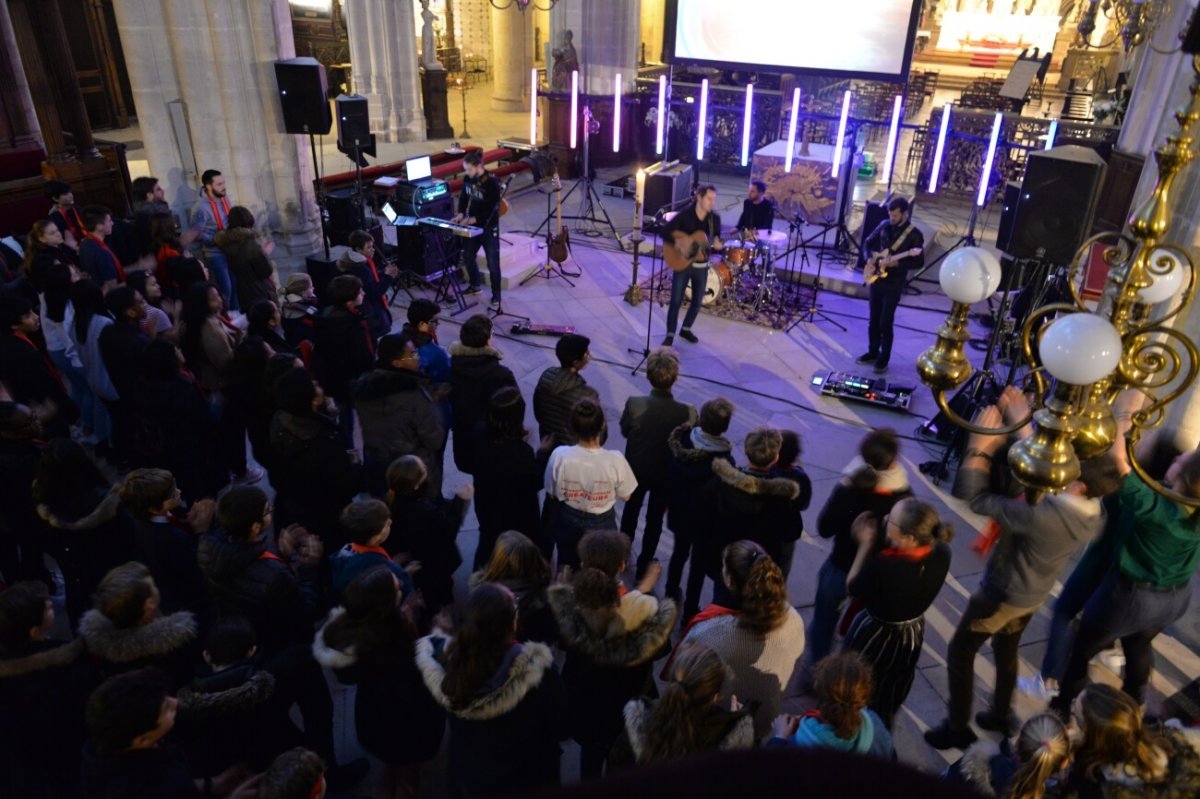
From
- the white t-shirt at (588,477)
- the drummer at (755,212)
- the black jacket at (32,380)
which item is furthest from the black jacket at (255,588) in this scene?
the drummer at (755,212)

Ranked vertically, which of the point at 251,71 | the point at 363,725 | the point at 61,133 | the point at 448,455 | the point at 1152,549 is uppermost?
the point at 251,71

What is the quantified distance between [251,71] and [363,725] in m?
8.06

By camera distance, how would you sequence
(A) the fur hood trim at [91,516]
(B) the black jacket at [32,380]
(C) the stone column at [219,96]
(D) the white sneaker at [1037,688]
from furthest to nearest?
(C) the stone column at [219,96] < (B) the black jacket at [32,380] < (D) the white sneaker at [1037,688] < (A) the fur hood trim at [91,516]

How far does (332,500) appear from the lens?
4.35 m

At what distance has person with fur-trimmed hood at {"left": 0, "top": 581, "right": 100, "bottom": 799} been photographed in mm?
2902

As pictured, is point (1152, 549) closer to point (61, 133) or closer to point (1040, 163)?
point (1040, 163)

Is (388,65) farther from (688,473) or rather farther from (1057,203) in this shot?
(688,473)

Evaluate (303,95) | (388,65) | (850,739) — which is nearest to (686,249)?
(303,95)

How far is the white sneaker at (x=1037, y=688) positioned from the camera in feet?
14.2

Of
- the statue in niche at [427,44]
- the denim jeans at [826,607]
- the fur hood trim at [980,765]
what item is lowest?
the denim jeans at [826,607]

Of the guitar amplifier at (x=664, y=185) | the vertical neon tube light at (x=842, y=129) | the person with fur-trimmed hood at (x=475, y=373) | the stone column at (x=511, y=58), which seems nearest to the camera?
the person with fur-trimmed hood at (x=475, y=373)

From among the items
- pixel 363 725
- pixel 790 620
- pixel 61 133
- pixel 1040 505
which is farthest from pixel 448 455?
pixel 61 133

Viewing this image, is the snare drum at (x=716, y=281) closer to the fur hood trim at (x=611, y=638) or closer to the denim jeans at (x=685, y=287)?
the denim jeans at (x=685, y=287)

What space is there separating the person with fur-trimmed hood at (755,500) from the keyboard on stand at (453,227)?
18.6 ft
